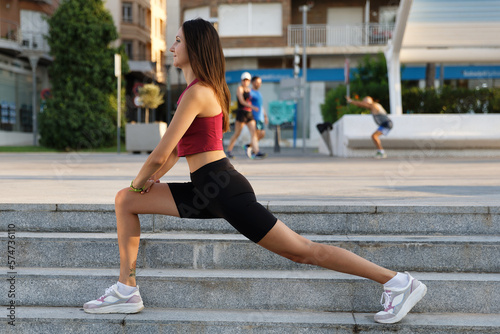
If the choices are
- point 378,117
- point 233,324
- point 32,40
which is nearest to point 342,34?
point 32,40

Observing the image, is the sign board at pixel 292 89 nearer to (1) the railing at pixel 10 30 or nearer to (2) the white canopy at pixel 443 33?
(2) the white canopy at pixel 443 33

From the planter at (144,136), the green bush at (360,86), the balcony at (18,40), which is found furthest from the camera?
the balcony at (18,40)

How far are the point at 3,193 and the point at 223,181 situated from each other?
10.6 ft

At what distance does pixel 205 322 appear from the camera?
346 centimetres

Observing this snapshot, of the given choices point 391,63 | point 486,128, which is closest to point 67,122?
point 391,63

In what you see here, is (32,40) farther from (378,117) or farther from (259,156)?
(378,117)

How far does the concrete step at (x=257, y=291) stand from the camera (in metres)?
3.71

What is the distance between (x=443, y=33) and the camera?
16109mm

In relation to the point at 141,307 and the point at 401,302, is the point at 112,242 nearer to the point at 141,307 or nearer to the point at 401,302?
the point at 141,307

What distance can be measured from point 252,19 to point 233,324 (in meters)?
32.5

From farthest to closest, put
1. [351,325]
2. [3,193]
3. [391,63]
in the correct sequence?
[391,63], [3,193], [351,325]

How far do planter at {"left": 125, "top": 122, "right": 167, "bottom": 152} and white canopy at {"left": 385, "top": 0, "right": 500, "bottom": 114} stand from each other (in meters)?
7.63

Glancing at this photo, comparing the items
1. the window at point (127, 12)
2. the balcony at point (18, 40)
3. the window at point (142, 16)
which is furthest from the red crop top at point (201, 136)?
the window at point (142, 16)

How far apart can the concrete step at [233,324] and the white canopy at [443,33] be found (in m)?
12.5
